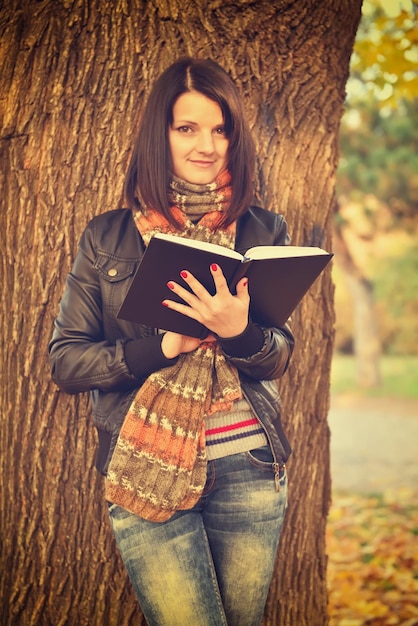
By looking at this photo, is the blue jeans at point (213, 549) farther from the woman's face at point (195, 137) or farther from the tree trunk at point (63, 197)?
the woman's face at point (195, 137)

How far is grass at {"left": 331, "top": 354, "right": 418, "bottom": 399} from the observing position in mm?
13805

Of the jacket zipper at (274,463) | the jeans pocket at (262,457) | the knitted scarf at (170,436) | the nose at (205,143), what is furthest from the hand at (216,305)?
the nose at (205,143)

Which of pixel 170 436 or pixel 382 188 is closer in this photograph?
pixel 170 436

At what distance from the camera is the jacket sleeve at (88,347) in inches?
91.4

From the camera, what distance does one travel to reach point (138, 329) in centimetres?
244

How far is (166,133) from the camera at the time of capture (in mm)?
2479

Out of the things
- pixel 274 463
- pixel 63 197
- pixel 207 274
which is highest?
pixel 63 197

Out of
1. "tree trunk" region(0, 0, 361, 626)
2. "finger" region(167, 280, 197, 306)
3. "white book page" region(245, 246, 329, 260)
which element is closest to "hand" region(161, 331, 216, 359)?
"finger" region(167, 280, 197, 306)

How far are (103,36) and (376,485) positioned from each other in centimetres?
580

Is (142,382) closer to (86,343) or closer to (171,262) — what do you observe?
(86,343)

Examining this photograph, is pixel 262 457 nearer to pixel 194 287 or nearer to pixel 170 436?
pixel 170 436

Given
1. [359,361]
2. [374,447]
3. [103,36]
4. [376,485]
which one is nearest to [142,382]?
[103,36]

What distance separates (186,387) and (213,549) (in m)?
0.54

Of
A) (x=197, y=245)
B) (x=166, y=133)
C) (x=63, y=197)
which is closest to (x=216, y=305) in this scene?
(x=197, y=245)
